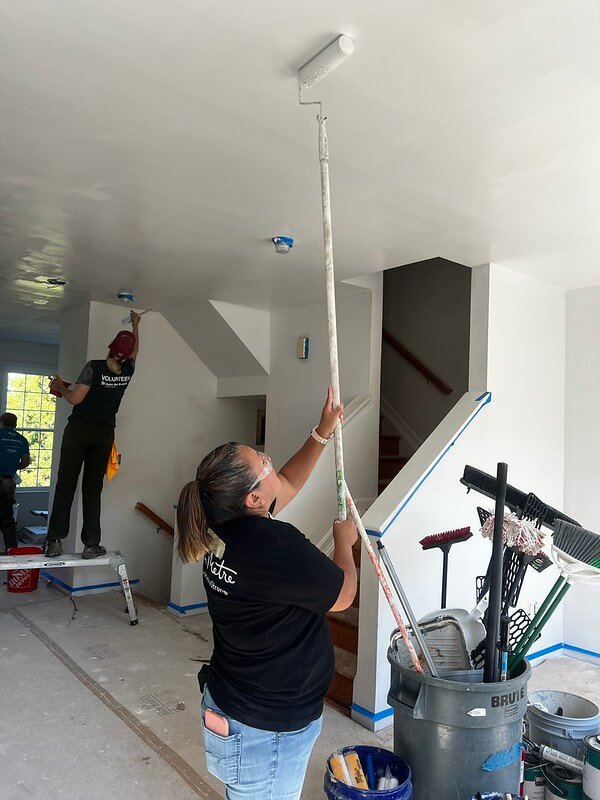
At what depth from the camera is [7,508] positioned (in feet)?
19.8

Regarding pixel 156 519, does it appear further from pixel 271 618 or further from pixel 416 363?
pixel 271 618

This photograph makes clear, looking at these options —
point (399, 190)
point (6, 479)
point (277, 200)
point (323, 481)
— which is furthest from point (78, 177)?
point (6, 479)

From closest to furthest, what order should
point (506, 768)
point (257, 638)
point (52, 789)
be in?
point (257, 638) → point (506, 768) → point (52, 789)

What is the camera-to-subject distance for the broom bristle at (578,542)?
2.04m

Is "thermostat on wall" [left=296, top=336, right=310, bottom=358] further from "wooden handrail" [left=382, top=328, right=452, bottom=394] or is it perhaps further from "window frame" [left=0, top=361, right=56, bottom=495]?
"window frame" [left=0, top=361, right=56, bottom=495]

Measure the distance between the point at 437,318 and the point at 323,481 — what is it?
7.23 feet

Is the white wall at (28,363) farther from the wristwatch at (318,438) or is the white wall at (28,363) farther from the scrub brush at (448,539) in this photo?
the wristwatch at (318,438)

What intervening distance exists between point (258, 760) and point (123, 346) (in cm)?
351

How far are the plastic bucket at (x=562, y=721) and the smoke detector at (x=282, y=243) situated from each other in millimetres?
2634

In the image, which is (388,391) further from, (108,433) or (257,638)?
(257,638)

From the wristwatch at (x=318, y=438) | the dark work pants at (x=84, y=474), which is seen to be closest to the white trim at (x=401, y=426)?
the dark work pants at (x=84, y=474)

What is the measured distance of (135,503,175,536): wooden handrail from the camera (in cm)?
557

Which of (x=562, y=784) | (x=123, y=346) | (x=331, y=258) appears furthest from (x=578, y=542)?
(x=123, y=346)

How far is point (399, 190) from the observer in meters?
2.73
